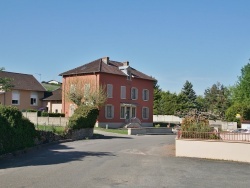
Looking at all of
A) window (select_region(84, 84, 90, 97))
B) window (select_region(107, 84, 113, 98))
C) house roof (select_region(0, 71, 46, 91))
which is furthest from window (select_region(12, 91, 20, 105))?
window (select_region(107, 84, 113, 98))

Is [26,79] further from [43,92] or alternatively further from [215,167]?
[215,167]

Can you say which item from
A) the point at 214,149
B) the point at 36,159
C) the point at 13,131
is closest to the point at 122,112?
the point at 214,149

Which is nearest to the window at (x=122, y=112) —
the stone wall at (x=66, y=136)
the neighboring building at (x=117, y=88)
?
the neighboring building at (x=117, y=88)

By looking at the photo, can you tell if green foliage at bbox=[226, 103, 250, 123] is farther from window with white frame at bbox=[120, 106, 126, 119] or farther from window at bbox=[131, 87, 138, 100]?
window with white frame at bbox=[120, 106, 126, 119]

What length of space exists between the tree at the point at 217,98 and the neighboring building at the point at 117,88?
32072 millimetres

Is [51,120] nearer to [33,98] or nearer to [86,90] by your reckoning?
[86,90]

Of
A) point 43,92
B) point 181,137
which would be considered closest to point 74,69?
point 43,92

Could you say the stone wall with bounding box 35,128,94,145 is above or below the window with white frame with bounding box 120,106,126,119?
below

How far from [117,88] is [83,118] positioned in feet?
63.7

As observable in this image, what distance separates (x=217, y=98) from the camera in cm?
9175

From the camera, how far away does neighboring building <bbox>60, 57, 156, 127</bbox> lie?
46688 millimetres

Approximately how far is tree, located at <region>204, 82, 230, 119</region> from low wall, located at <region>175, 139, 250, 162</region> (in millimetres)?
63285

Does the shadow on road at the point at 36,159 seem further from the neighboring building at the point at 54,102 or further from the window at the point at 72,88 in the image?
the neighboring building at the point at 54,102

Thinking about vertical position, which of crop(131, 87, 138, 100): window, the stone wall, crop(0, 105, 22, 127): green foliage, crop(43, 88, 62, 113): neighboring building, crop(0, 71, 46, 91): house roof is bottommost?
the stone wall
